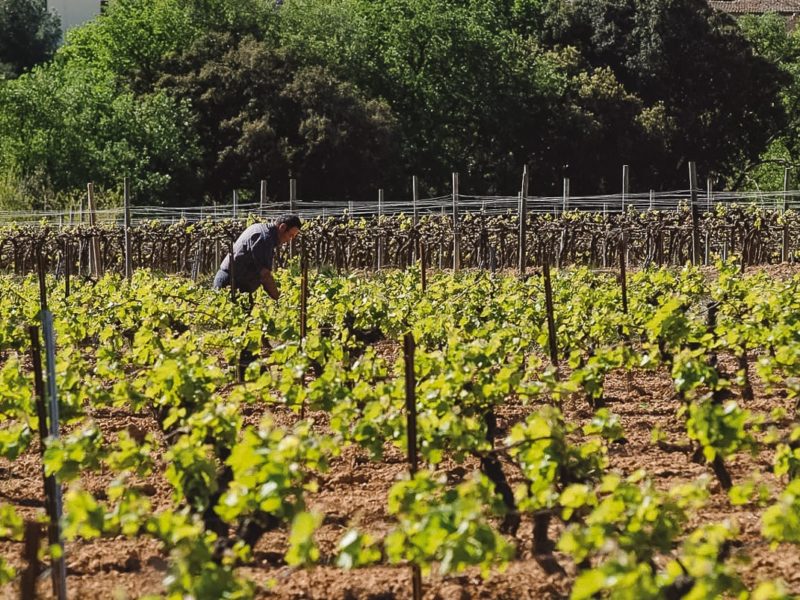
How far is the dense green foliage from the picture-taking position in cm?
3647

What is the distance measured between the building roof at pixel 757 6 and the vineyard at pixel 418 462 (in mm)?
52090

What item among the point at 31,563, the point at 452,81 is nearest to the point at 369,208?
the point at 452,81

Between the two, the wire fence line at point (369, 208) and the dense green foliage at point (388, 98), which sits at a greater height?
the dense green foliage at point (388, 98)

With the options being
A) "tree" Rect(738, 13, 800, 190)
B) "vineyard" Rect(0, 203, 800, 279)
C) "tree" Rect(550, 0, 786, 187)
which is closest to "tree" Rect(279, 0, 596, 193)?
"tree" Rect(550, 0, 786, 187)

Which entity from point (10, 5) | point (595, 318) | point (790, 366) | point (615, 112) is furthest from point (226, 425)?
point (10, 5)

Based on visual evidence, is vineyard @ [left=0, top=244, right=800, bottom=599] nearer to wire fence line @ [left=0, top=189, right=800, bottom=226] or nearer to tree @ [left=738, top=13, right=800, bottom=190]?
wire fence line @ [left=0, top=189, right=800, bottom=226]

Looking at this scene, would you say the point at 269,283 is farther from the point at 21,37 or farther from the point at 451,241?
the point at 21,37

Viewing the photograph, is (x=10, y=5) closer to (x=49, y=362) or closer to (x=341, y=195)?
(x=341, y=195)

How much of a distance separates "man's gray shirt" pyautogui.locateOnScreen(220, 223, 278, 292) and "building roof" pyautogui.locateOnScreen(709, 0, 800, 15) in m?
50.9

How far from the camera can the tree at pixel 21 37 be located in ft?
190

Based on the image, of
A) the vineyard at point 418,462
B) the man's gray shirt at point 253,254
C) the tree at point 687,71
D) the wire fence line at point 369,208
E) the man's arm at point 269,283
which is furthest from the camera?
the tree at point 687,71

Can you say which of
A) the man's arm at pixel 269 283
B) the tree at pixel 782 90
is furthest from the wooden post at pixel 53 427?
the tree at pixel 782 90

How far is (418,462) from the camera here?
24.2ft

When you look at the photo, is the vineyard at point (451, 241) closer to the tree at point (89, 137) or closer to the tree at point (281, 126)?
the tree at point (89, 137)
